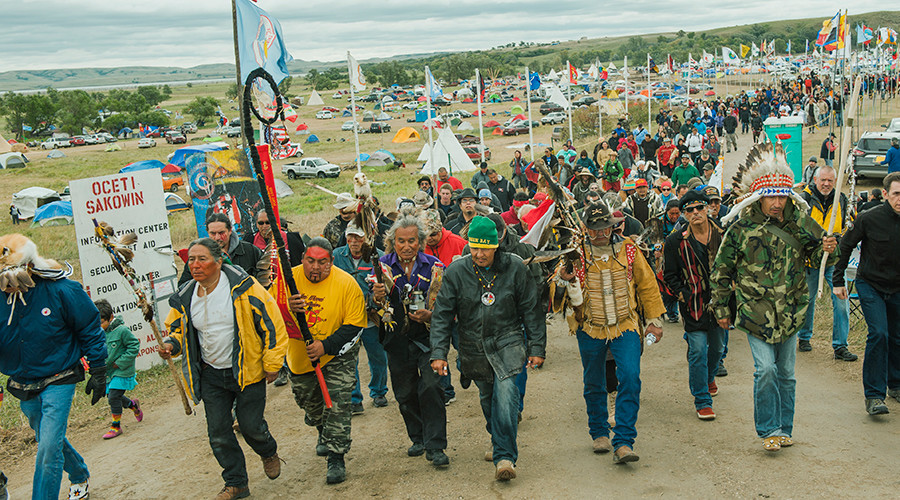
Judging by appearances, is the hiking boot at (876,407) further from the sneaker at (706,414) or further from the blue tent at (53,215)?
the blue tent at (53,215)

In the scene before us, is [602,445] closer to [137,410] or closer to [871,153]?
[137,410]

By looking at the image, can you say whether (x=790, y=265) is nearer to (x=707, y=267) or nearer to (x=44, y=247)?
(x=707, y=267)

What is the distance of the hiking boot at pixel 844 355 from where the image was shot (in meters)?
7.52

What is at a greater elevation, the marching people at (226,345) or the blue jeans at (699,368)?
the marching people at (226,345)

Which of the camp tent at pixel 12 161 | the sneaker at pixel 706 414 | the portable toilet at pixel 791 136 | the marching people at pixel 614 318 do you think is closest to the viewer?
the marching people at pixel 614 318

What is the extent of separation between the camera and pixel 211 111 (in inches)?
3580

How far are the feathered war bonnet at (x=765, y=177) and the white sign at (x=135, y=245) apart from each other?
23.0 feet

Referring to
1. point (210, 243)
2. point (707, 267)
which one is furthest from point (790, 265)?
point (210, 243)

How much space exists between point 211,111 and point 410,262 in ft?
300

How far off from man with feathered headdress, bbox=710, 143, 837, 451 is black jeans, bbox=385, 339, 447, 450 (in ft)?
7.90

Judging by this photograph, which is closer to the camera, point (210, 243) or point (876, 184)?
point (210, 243)

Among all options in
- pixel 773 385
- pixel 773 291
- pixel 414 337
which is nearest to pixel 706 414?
pixel 773 385

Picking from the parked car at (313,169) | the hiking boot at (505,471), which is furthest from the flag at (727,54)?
the hiking boot at (505,471)

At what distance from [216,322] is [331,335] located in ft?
2.91
